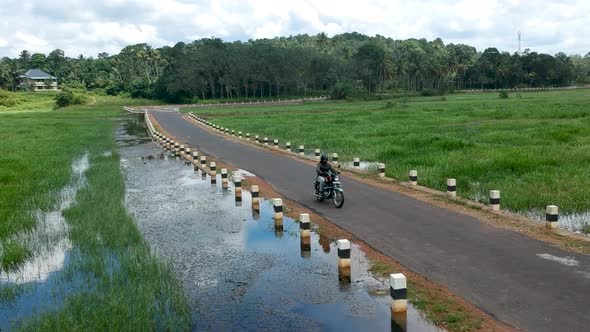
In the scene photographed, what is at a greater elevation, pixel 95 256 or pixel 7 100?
pixel 7 100

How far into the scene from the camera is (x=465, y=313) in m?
7.35

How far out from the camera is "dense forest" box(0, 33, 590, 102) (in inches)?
3848

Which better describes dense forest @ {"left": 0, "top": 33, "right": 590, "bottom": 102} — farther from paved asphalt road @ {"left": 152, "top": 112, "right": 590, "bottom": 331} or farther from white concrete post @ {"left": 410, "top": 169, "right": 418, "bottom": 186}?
paved asphalt road @ {"left": 152, "top": 112, "right": 590, "bottom": 331}

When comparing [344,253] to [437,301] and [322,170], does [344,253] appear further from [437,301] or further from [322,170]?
[322,170]

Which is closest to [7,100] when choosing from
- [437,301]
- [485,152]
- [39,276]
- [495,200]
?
[485,152]

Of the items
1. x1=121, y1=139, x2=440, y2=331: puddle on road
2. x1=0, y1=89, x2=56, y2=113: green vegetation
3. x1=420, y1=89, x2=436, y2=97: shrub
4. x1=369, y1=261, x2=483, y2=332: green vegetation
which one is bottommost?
x1=121, y1=139, x2=440, y2=331: puddle on road

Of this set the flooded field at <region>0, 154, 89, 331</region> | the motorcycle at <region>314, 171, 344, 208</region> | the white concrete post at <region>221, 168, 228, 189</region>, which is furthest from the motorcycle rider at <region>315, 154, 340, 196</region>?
the flooded field at <region>0, 154, 89, 331</region>

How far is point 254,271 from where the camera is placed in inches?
390

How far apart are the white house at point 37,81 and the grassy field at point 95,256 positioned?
358 ft

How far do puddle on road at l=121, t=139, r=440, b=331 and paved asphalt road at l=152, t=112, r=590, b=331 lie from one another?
104 centimetres

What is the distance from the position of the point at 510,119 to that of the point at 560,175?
25480 mm

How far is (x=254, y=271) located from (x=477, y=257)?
13.6 feet

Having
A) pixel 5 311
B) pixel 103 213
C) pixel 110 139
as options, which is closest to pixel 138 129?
pixel 110 139

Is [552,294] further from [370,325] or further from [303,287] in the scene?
[303,287]
